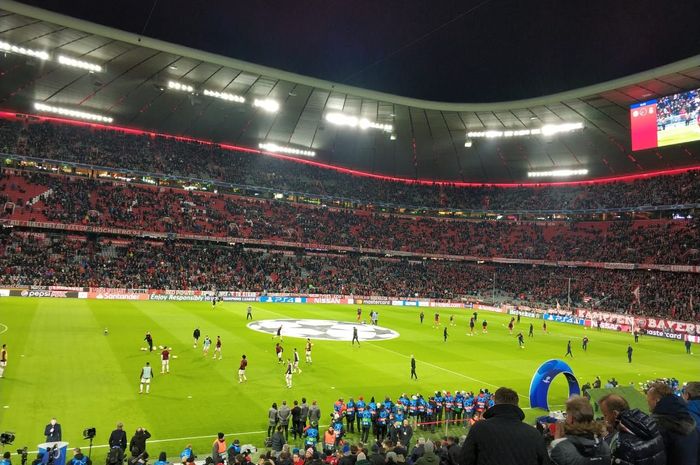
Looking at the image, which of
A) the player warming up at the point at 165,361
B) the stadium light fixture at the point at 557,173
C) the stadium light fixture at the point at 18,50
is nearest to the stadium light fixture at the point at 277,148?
the stadium light fixture at the point at 18,50

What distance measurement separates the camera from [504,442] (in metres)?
4.25

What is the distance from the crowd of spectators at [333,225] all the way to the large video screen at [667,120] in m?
25.2

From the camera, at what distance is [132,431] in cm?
1672

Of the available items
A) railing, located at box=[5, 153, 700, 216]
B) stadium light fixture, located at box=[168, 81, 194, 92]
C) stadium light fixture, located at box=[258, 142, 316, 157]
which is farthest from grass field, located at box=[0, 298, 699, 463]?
stadium light fixture, located at box=[258, 142, 316, 157]

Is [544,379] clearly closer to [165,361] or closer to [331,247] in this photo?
[165,361]

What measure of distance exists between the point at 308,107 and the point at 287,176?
942 inches

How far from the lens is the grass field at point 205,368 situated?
1794 centimetres

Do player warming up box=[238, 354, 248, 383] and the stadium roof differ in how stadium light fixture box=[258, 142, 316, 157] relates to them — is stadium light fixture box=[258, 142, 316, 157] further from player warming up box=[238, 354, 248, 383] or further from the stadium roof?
player warming up box=[238, 354, 248, 383]

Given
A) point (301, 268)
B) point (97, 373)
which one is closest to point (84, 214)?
point (301, 268)

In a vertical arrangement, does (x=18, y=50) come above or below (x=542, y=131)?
above

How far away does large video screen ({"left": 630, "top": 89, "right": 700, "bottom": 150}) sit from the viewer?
42.5 m

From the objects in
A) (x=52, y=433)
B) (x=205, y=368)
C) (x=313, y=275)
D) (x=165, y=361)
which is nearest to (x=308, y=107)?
(x=313, y=275)

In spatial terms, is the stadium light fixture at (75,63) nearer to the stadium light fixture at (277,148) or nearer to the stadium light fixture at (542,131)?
the stadium light fixture at (277,148)

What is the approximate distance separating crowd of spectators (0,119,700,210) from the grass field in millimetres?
29099
